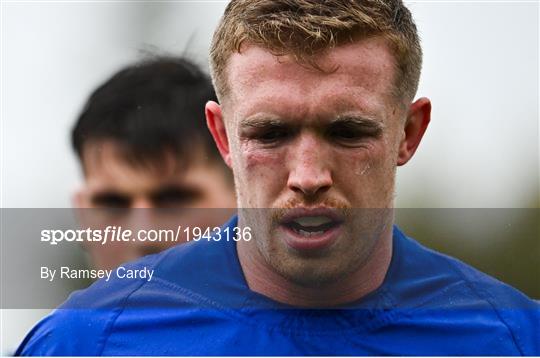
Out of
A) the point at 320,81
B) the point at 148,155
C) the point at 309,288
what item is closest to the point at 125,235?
the point at 148,155

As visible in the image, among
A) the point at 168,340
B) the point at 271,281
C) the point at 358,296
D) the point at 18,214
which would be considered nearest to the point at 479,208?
the point at 358,296

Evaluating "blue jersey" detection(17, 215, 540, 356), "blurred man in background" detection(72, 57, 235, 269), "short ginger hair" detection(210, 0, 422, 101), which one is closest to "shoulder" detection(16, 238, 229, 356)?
"blue jersey" detection(17, 215, 540, 356)

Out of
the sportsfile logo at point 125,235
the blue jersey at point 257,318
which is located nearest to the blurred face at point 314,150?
the blue jersey at point 257,318

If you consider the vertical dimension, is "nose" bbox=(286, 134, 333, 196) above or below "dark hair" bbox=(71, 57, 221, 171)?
below

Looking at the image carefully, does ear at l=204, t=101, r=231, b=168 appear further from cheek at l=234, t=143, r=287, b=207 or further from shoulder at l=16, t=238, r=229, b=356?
shoulder at l=16, t=238, r=229, b=356

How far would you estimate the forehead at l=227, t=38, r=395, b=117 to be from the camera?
1.41 m

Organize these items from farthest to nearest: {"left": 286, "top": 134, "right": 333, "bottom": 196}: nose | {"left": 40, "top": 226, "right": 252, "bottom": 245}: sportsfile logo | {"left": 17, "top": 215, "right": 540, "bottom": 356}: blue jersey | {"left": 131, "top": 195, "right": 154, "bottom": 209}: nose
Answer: {"left": 131, "top": 195, "right": 154, "bottom": 209}: nose, {"left": 40, "top": 226, "right": 252, "bottom": 245}: sportsfile logo, {"left": 17, "top": 215, "right": 540, "bottom": 356}: blue jersey, {"left": 286, "top": 134, "right": 333, "bottom": 196}: nose

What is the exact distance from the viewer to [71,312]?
1555 mm

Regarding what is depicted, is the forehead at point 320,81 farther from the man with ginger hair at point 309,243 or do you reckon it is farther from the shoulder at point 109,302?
the shoulder at point 109,302

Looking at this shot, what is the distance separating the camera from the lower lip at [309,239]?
1.42 m

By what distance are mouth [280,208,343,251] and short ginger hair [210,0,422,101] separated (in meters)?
0.26

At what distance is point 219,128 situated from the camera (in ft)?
5.18

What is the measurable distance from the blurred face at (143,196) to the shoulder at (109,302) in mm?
111

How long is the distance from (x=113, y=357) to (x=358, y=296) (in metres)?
0.46
